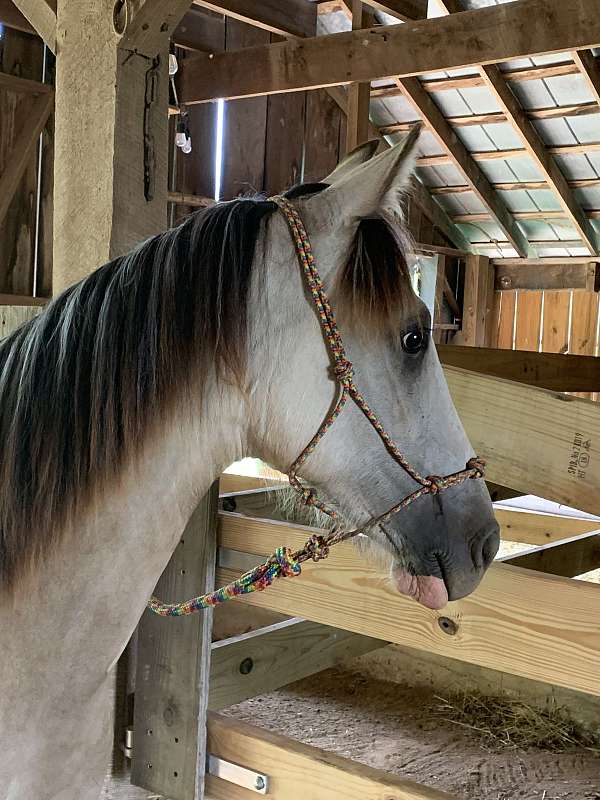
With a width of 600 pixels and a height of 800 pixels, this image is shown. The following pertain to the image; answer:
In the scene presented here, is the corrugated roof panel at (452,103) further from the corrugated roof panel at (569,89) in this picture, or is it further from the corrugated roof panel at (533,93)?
the corrugated roof panel at (569,89)

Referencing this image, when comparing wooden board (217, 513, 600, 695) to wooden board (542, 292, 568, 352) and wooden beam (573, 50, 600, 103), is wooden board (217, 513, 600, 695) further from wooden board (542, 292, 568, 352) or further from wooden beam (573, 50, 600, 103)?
wooden board (542, 292, 568, 352)

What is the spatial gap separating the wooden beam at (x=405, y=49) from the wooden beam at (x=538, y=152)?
10.3 ft

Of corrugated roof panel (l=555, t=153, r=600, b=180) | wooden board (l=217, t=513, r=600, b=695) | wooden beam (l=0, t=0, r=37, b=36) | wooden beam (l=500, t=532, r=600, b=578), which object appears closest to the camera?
wooden board (l=217, t=513, r=600, b=695)

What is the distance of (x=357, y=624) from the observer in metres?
1.30

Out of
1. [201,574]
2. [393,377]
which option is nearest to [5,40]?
[201,574]

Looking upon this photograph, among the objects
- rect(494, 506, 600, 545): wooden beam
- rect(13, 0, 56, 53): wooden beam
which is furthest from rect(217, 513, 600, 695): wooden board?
rect(494, 506, 600, 545): wooden beam

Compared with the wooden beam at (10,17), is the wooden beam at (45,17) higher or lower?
lower

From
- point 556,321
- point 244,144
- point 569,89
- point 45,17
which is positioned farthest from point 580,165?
point 45,17

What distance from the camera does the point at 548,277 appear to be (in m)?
8.59

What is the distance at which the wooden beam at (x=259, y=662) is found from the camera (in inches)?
59.9

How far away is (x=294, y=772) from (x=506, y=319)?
26.8 feet

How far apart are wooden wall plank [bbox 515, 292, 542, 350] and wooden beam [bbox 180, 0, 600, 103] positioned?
5464mm

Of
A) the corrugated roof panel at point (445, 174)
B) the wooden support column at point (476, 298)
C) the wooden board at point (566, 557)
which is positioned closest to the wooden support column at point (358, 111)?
the wooden board at point (566, 557)

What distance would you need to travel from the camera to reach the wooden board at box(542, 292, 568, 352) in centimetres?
852
